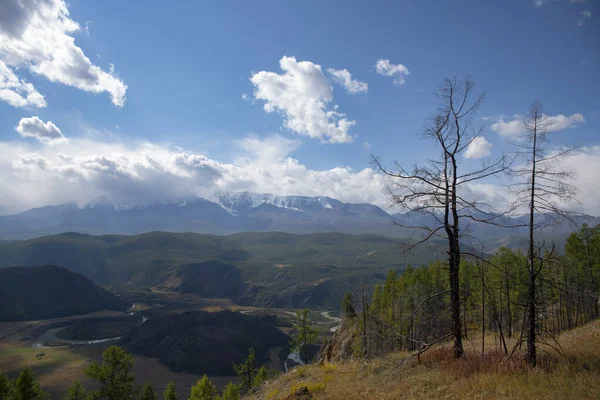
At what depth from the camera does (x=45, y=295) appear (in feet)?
596

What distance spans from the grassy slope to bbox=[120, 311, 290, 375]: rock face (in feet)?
341

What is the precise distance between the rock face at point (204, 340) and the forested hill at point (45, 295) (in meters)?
74.4

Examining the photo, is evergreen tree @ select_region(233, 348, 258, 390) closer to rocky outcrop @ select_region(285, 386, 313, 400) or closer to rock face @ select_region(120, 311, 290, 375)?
rocky outcrop @ select_region(285, 386, 313, 400)

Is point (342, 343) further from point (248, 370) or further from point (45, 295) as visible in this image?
point (45, 295)

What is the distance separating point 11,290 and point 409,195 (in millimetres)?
230724

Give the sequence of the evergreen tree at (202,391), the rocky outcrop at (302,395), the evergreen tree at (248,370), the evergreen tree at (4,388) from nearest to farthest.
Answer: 1. the rocky outcrop at (302,395)
2. the evergreen tree at (4,388)
3. the evergreen tree at (202,391)
4. the evergreen tree at (248,370)

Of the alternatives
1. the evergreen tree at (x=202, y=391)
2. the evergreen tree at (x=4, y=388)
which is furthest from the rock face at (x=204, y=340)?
the evergreen tree at (x=4, y=388)

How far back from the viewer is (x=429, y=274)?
52.1m

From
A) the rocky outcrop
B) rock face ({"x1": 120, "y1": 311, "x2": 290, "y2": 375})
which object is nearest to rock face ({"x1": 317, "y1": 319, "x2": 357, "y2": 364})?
the rocky outcrop

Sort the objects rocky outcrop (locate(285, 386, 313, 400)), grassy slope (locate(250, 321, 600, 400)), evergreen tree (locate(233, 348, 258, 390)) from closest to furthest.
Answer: grassy slope (locate(250, 321, 600, 400)), rocky outcrop (locate(285, 386, 313, 400)), evergreen tree (locate(233, 348, 258, 390))

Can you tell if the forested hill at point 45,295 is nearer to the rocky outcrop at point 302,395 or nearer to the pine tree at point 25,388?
the pine tree at point 25,388

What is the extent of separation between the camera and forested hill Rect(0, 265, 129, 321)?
16650 cm

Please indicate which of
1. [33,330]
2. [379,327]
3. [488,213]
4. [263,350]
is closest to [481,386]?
[488,213]

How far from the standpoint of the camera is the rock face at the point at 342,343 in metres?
38.6
